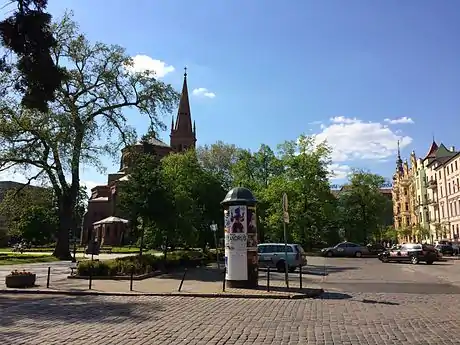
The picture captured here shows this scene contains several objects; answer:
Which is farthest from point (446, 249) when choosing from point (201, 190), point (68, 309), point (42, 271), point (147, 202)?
point (68, 309)

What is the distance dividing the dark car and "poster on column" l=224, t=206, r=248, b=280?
2453 centimetres

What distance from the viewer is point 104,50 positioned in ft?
138

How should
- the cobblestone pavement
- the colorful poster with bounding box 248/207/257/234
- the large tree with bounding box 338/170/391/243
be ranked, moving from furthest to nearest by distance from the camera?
the large tree with bounding box 338/170/391/243
the colorful poster with bounding box 248/207/257/234
the cobblestone pavement

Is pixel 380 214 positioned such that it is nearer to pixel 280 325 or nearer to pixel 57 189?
pixel 57 189

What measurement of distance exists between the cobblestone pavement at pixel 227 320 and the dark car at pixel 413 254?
23851 mm

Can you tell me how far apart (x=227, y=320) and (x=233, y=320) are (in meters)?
0.13

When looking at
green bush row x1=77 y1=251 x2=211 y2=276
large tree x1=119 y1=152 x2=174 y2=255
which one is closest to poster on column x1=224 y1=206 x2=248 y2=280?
green bush row x1=77 y1=251 x2=211 y2=276

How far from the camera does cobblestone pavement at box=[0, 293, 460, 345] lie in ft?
28.0

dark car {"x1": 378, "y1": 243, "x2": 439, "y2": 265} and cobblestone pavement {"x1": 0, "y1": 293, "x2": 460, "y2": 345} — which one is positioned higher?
dark car {"x1": 378, "y1": 243, "x2": 439, "y2": 265}

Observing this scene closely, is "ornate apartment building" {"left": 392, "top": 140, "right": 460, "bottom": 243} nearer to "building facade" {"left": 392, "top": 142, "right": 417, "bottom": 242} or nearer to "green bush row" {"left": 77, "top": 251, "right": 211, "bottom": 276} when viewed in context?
"building facade" {"left": 392, "top": 142, "right": 417, "bottom": 242}

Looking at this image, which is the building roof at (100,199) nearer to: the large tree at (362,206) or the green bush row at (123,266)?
the large tree at (362,206)

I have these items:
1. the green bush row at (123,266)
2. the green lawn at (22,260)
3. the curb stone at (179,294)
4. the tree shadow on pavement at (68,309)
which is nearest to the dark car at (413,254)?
the green bush row at (123,266)

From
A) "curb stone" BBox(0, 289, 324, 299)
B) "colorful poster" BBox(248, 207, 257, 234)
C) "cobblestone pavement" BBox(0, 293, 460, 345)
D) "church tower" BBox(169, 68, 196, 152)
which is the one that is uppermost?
"church tower" BBox(169, 68, 196, 152)

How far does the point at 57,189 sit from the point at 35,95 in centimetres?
2738
